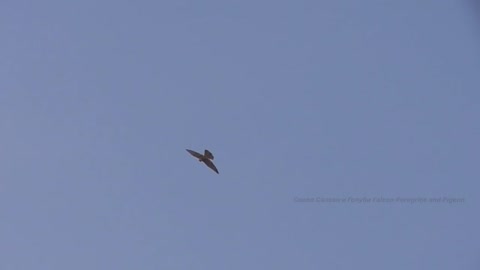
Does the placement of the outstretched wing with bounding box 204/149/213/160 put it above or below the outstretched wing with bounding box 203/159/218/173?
above

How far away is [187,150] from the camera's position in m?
20.7

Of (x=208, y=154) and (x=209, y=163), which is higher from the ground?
(x=208, y=154)

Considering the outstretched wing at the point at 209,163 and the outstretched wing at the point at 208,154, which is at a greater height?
the outstretched wing at the point at 208,154

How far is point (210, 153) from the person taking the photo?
802 inches

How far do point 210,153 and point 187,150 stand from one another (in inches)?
38.8
